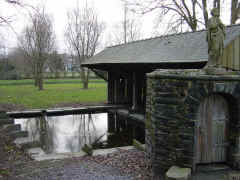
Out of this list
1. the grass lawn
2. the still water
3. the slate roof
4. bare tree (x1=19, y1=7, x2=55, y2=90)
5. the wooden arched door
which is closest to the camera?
the wooden arched door

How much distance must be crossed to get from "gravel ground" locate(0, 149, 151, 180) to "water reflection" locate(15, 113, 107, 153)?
85.3 inches

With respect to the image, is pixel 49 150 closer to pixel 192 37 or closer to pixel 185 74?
pixel 185 74

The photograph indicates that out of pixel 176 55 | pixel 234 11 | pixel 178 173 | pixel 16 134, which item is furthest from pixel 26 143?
pixel 234 11

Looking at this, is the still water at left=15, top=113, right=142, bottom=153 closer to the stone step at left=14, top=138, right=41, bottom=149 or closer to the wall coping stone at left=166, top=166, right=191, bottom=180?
the stone step at left=14, top=138, right=41, bottom=149

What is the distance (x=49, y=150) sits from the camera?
8.44 m

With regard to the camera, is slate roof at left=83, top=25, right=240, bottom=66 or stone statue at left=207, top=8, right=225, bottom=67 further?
slate roof at left=83, top=25, right=240, bottom=66

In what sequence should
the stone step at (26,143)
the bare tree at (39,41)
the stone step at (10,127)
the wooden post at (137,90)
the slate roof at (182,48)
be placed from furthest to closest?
the bare tree at (39,41)
the wooden post at (137,90)
the stone step at (10,127)
the stone step at (26,143)
the slate roof at (182,48)

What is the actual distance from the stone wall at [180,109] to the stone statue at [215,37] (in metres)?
0.68

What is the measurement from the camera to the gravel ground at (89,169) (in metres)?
5.26

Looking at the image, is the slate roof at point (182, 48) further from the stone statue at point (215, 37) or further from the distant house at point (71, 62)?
the distant house at point (71, 62)

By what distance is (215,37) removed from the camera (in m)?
5.44

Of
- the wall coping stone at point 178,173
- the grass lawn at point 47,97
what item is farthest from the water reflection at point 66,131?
the wall coping stone at point 178,173

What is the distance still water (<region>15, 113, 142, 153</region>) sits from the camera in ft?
29.8

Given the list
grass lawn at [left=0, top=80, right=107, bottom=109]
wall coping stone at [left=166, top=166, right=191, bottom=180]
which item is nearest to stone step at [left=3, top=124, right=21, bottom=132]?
grass lawn at [left=0, top=80, right=107, bottom=109]
